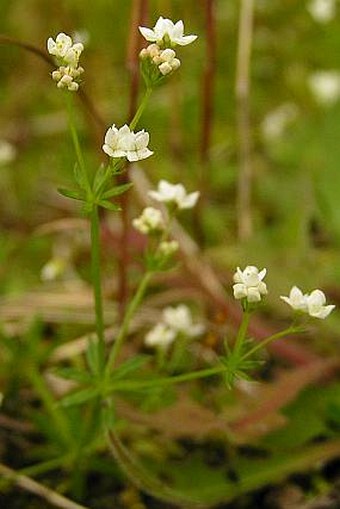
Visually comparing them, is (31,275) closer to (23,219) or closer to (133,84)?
(23,219)

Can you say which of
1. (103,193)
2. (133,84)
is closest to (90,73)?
(133,84)

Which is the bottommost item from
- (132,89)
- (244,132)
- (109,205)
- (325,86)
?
(109,205)

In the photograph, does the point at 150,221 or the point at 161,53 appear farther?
the point at 150,221

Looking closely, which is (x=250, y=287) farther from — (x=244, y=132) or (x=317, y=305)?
(x=244, y=132)

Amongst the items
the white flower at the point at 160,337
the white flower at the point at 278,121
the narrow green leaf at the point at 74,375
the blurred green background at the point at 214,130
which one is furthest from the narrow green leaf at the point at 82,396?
the white flower at the point at 278,121

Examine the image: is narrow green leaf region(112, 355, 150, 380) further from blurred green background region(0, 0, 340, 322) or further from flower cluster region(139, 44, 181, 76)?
blurred green background region(0, 0, 340, 322)

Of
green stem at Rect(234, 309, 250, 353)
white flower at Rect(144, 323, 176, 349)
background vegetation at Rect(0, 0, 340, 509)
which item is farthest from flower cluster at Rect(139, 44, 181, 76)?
white flower at Rect(144, 323, 176, 349)

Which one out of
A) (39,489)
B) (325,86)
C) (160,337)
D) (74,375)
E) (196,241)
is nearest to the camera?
(74,375)

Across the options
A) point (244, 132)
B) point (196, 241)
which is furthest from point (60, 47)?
point (244, 132)
